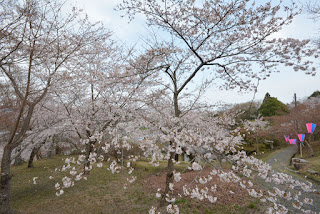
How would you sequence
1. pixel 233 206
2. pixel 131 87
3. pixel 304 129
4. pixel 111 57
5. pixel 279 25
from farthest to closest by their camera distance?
pixel 304 129
pixel 111 57
pixel 131 87
pixel 233 206
pixel 279 25

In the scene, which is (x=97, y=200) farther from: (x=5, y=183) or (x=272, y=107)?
(x=272, y=107)

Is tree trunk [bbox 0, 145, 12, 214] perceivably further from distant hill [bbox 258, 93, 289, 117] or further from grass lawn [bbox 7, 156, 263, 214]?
distant hill [bbox 258, 93, 289, 117]

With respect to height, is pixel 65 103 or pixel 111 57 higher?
pixel 111 57

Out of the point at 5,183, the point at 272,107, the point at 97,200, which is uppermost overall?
the point at 272,107

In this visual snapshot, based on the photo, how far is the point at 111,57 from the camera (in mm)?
9117

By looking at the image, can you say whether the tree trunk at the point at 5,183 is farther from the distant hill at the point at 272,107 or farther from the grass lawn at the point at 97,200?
the distant hill at the point at 272,107

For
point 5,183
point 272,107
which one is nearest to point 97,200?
point 5,183

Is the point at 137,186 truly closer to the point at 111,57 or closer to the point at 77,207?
the point at 77,207

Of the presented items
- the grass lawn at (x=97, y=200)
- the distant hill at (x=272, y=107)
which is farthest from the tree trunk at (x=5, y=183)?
the distant hill at (x=272, y=107)

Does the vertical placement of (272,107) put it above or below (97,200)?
above

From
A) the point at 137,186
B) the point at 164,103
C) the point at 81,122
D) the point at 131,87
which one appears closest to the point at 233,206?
the point at 137,186

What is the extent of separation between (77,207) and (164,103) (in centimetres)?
602

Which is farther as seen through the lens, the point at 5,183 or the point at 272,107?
the point at 272,107

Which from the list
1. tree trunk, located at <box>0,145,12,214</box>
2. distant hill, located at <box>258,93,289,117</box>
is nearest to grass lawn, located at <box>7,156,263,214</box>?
tree trunk, located at <box>0,145,12,214</box>
